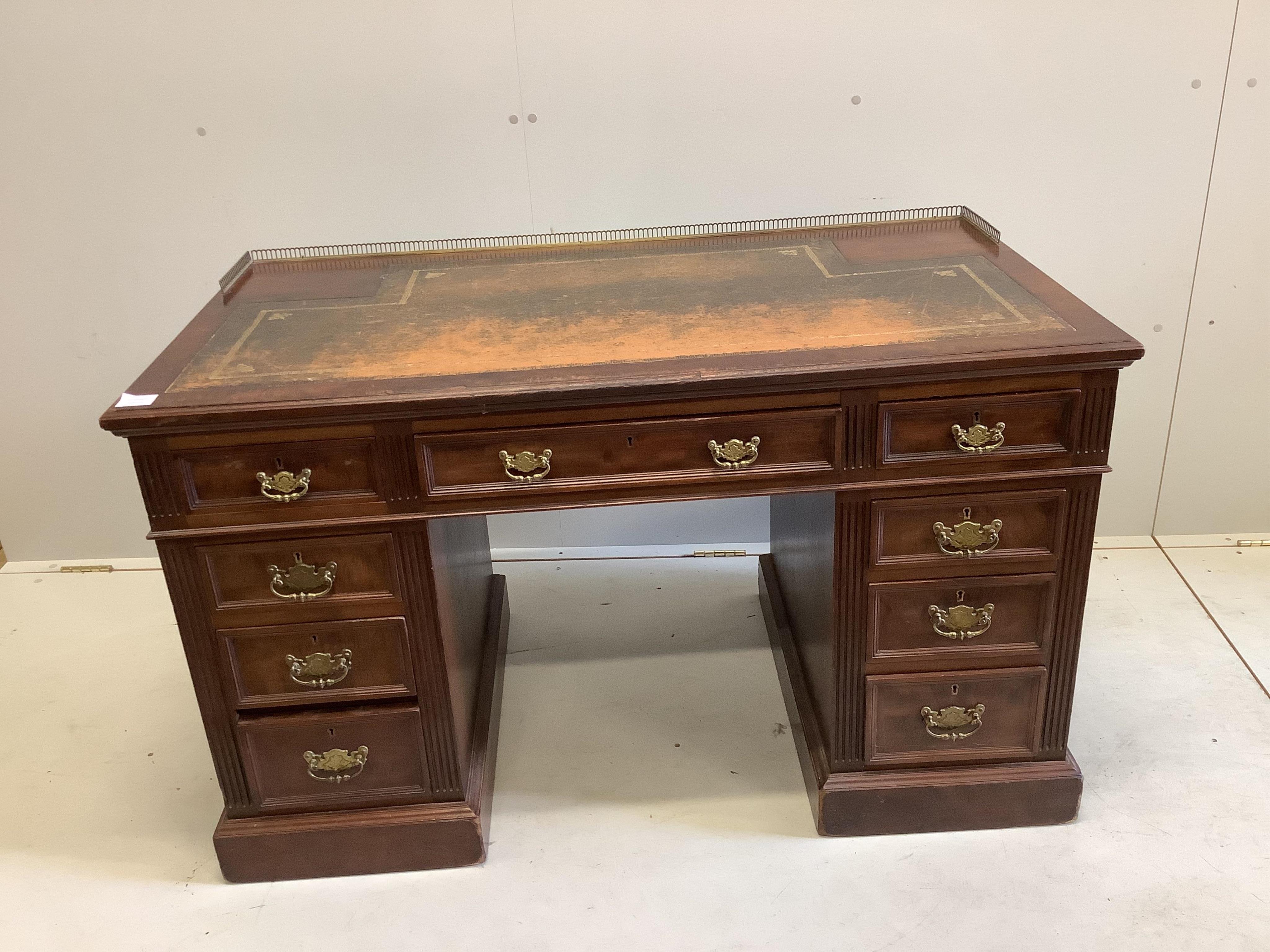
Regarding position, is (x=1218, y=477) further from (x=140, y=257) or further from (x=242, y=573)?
(x=140, y=257)

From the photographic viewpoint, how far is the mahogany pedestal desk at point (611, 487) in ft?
4.76

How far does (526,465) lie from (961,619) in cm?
74

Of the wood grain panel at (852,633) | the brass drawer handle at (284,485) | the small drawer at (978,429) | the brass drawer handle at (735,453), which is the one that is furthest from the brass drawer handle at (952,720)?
the brass drawer handle at (284,485)

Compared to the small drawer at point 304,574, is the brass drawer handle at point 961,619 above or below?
below

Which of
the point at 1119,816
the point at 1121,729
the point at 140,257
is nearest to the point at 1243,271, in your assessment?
the point at 1121,729

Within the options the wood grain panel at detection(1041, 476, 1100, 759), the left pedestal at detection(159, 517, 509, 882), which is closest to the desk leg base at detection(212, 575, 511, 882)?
the left pedestal at detection(159, 517, 509, 882)

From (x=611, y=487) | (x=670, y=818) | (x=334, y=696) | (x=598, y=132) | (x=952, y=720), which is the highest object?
(x=598, y=132)

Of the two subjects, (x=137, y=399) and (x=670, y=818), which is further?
(x=670, y=818)

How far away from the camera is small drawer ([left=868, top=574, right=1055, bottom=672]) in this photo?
1.62 m

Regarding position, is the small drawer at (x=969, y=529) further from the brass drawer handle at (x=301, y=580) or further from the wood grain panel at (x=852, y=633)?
the brass drawer handle at (x=301, y=580)

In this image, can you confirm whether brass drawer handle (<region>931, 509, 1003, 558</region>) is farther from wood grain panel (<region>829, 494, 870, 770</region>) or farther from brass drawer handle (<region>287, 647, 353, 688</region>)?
brass drawer handle (<region>287, 647, 353, 688</region>)

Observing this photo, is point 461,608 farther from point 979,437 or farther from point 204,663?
point 979,437

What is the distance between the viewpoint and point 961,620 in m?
1.63

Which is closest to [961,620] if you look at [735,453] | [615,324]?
[735,453]
